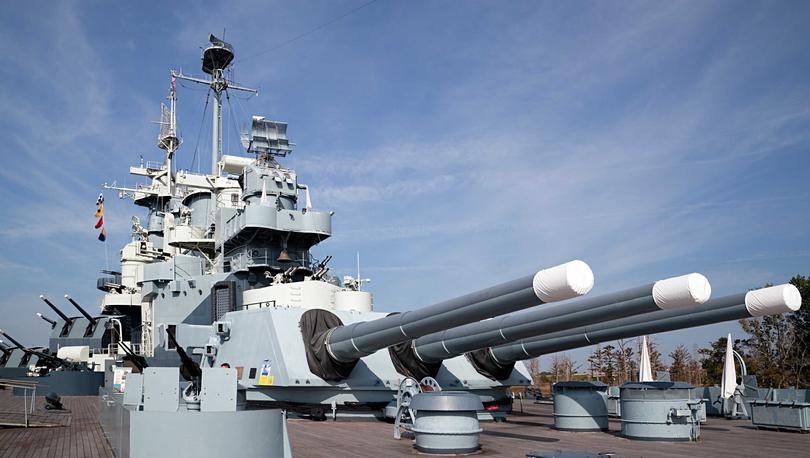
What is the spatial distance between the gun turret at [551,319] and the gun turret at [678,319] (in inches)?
53.1

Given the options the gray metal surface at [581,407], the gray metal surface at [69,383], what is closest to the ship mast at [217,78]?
the gray metal surface at [69,383]

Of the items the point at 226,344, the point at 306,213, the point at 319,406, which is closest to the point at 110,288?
the point at 306,213

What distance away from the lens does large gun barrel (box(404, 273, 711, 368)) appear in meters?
7.70

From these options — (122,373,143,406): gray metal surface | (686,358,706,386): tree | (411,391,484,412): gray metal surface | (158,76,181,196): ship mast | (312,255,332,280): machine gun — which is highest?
(158,76,181,196): ship mast

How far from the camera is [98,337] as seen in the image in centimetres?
3434

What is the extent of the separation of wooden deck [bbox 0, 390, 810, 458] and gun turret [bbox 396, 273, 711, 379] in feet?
5.23

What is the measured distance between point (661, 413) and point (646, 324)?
4.39 ft

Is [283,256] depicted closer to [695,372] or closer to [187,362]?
[187,362]

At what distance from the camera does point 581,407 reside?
→ 12.0 meters

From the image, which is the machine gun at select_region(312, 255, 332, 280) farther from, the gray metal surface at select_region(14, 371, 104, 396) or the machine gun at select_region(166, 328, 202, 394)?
the gray metal surface at select_region(14, 371, 104, 396)

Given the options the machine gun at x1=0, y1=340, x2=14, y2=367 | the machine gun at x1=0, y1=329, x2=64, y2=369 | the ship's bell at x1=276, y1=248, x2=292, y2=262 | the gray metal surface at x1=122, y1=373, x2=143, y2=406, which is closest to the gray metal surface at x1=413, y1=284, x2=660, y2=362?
the gray metal surface at x1=122, y1=373, x2=143, y2=406

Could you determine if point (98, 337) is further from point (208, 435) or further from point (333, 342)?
point (208, 435)

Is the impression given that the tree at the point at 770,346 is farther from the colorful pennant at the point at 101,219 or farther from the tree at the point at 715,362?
the colorful pennant at the point at 101,219

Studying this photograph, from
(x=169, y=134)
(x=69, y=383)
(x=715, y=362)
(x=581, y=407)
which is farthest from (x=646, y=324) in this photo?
(x=169, y=134)
